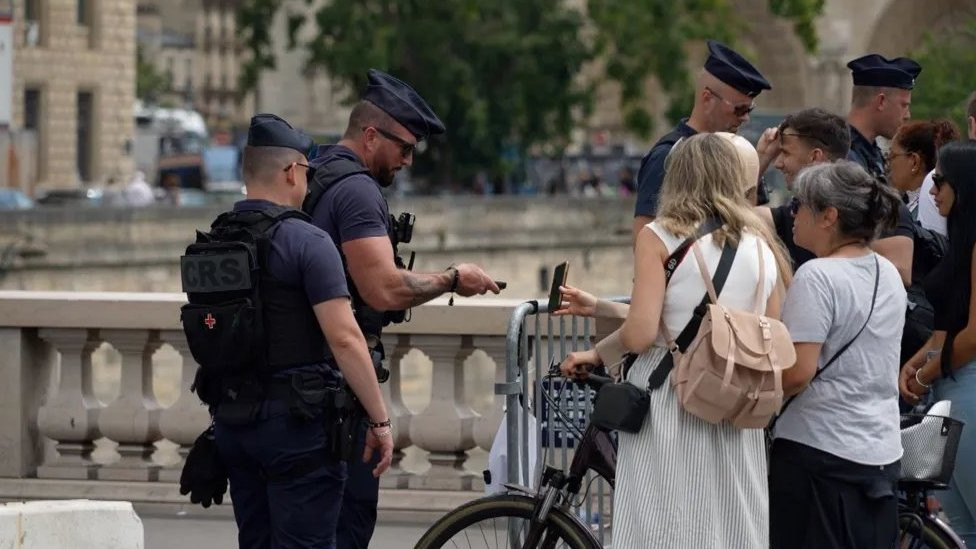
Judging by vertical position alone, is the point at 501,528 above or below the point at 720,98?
below

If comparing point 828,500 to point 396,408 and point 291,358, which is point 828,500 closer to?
point 291,358

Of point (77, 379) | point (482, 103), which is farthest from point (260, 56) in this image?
point (77, 379)

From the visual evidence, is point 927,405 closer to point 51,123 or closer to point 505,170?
point 505,170

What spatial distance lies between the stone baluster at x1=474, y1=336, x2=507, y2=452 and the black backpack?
3229mm

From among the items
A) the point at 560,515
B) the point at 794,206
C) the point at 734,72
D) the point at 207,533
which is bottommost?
the point at 207,533

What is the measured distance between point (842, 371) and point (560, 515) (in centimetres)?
99

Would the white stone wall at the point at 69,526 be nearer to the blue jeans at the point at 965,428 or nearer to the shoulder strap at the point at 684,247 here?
the shoulder strap at the point at 684,247

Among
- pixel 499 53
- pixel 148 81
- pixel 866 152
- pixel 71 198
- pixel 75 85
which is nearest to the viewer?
pixel 866 152

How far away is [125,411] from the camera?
10.1 meters

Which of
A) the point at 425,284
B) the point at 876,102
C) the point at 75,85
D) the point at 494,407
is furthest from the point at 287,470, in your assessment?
the point at 75,85

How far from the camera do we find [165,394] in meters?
37.5

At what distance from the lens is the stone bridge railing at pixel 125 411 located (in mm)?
9727

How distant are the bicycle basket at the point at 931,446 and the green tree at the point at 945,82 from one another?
109 ft

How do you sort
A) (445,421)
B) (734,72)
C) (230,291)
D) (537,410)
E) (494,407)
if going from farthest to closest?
1. (494,407)
2. (445,421)
3. (734,72)
4. (537,410)
5. (230,291)
